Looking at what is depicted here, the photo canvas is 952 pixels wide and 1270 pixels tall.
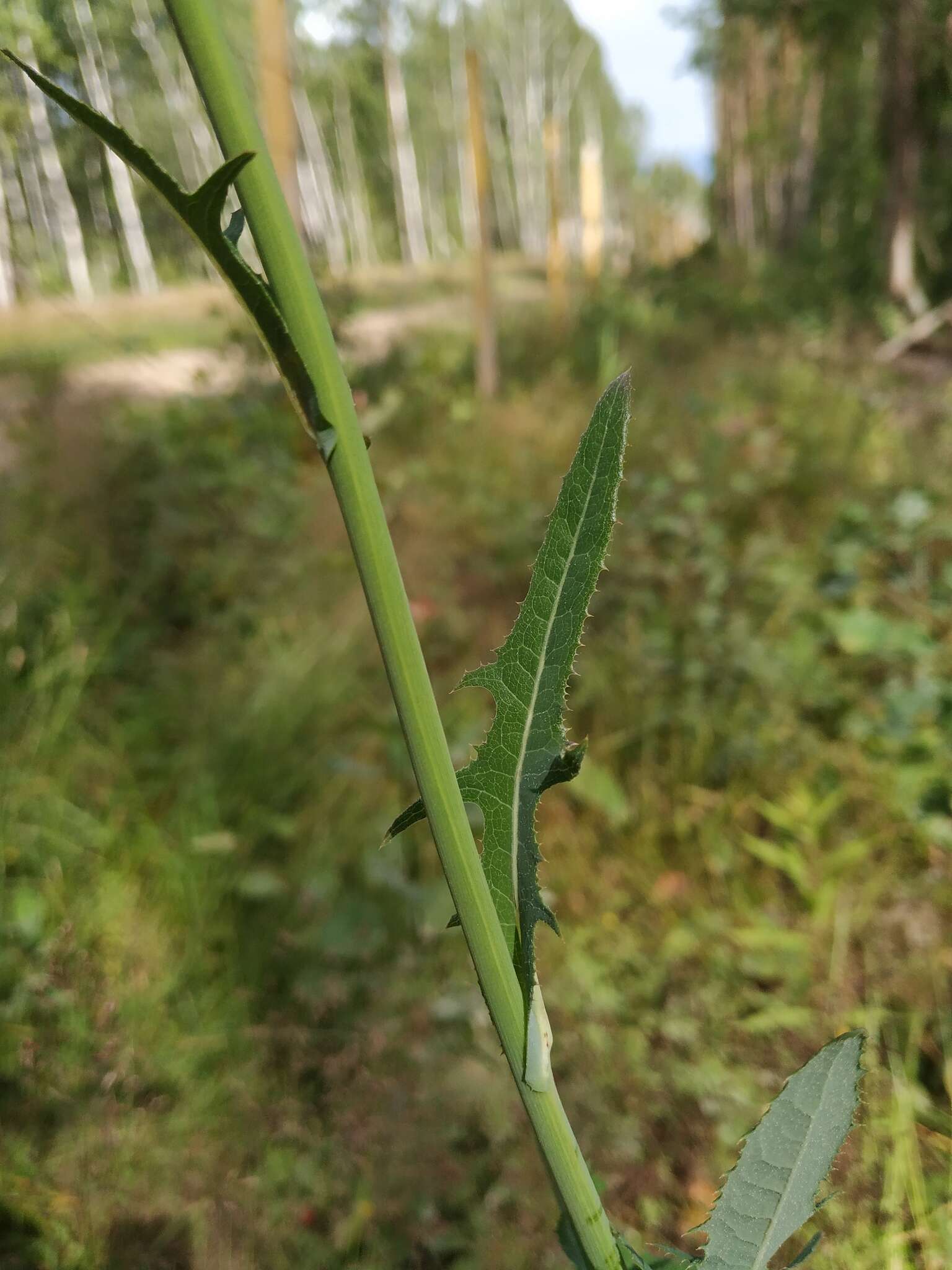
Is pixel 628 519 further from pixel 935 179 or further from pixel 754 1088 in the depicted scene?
pixel 935 179

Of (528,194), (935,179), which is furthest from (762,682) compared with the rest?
(528,194)

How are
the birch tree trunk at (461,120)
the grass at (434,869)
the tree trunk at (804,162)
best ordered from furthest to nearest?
the birch tree trunk at (461,120) → the tree trunk at (804,162) → the grass at (434,869)

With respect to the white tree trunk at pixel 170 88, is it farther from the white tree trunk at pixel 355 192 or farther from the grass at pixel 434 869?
the white tree trunk at pixel 355 192

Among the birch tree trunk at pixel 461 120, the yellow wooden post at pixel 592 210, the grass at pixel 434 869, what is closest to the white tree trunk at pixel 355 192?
the birch tree trunk at pixel 461 120

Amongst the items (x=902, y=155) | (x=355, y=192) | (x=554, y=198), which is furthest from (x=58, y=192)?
(x=355, y=192)

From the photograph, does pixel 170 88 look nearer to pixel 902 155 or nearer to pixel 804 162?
pixel 902 155

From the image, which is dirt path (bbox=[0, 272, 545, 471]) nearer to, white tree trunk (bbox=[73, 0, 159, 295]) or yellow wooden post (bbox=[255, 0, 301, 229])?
Answer: yellow wooden post (bbox=[255, 0, 301, 229])
